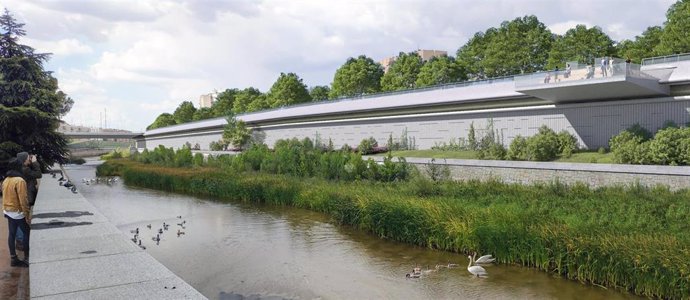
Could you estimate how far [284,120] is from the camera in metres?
50.8

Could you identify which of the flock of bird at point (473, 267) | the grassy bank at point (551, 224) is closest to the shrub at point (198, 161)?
the grassy bank at point (551, 224)

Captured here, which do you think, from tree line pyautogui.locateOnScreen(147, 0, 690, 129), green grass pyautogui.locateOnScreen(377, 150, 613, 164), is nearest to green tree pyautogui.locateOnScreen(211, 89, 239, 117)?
tree line pyautogui.locateOnScreen(147, 0, 690, 129)

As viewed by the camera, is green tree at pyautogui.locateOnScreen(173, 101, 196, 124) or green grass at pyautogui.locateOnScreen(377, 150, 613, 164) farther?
green tree at pyautogui.locateOnScreen(173, 101, 196, 124)

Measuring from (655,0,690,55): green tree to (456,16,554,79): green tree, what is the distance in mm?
12173

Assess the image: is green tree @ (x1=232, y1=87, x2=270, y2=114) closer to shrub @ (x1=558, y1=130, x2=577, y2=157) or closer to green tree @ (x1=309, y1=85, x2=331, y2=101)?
green tree @ (x1=309, y1=85, x2=331, y2=101)

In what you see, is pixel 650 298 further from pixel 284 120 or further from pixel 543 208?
pixel 284 120

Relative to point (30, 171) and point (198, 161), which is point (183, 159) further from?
point (30, 171)

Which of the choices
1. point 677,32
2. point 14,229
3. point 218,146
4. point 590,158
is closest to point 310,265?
point 14,229

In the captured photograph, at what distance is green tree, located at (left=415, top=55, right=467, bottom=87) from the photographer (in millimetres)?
46812

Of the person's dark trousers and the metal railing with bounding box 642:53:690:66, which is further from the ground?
the metal railing with bounding box 642:53:690:66

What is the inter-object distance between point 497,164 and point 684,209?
31.9 feet

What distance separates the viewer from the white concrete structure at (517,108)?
2250cm

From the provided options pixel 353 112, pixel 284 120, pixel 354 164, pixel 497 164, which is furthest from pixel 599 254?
pixel 284 120

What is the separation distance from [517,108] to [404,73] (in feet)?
84.9
